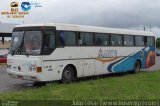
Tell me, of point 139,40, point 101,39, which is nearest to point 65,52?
point 101,39

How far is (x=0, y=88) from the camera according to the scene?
1558 centimetres

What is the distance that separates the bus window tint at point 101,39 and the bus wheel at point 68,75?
2897mm

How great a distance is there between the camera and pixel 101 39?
20172 millimetres

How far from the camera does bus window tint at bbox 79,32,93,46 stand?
18438mm

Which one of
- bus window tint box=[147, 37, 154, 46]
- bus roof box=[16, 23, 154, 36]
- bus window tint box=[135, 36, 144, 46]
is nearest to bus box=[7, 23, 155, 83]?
bus roof box=[16, 23, 154, 36]

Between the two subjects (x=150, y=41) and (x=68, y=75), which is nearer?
(x=68, y=75)

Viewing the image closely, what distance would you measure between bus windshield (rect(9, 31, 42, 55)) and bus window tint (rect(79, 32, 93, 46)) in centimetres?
303

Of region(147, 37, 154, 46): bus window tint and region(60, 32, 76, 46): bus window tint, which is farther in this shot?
region(147, 37, 154, 46): bus window tint

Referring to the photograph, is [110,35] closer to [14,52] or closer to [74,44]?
[74,44]

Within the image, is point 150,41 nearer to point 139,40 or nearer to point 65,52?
point 139,40

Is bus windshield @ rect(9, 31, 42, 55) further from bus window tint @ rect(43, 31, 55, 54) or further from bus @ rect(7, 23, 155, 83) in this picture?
bus window tint @ rect(43, 31, 55, 54)

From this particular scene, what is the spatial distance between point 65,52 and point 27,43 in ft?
6.34

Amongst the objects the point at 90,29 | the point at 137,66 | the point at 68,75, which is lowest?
the point at 137,66

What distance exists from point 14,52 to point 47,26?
1915mm
